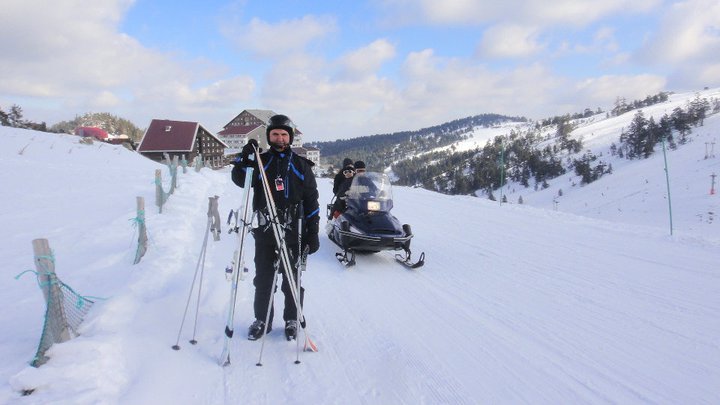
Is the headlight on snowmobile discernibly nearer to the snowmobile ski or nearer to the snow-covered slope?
the snowmobile ski

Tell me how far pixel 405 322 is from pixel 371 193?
140 inches

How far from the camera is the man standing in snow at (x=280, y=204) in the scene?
411 cm

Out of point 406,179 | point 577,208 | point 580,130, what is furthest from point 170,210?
point 580,130

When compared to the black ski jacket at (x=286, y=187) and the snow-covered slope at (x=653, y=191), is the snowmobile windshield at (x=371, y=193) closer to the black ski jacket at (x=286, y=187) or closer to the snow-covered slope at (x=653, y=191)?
the black ski jacket at (x=286, y=187)

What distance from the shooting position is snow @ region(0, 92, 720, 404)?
11.0ft

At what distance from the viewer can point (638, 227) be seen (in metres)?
9.88

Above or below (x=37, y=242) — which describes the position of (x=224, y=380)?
below

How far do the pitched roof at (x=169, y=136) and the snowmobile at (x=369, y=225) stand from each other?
4402cm

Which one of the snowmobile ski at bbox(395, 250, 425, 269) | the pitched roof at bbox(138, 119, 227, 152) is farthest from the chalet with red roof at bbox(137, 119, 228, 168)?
the snowmobile ski at bbox(395, 250, 425, 269)

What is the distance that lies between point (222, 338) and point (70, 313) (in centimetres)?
135

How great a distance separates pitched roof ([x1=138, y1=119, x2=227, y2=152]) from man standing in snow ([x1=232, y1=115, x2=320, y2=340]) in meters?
47.3

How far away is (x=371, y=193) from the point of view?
8.05 metres

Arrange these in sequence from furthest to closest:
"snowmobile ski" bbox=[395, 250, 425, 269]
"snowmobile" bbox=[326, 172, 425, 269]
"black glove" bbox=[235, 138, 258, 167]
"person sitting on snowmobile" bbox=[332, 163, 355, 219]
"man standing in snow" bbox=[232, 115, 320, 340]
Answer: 1. "person sitting on snowmobile" bbox=[332, 163, 355, 219]
2. "snowmobile" bbox=[326, 172, 425, 269]
3. "snowmobile ski" bbox=[395, 250, 425, 269]
4. "man standing in snow" bbox=[232, 115, 320, 340]
5. "black glove" bbox=[235, 138, 258, 167]

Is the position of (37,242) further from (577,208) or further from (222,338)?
(577,208)
